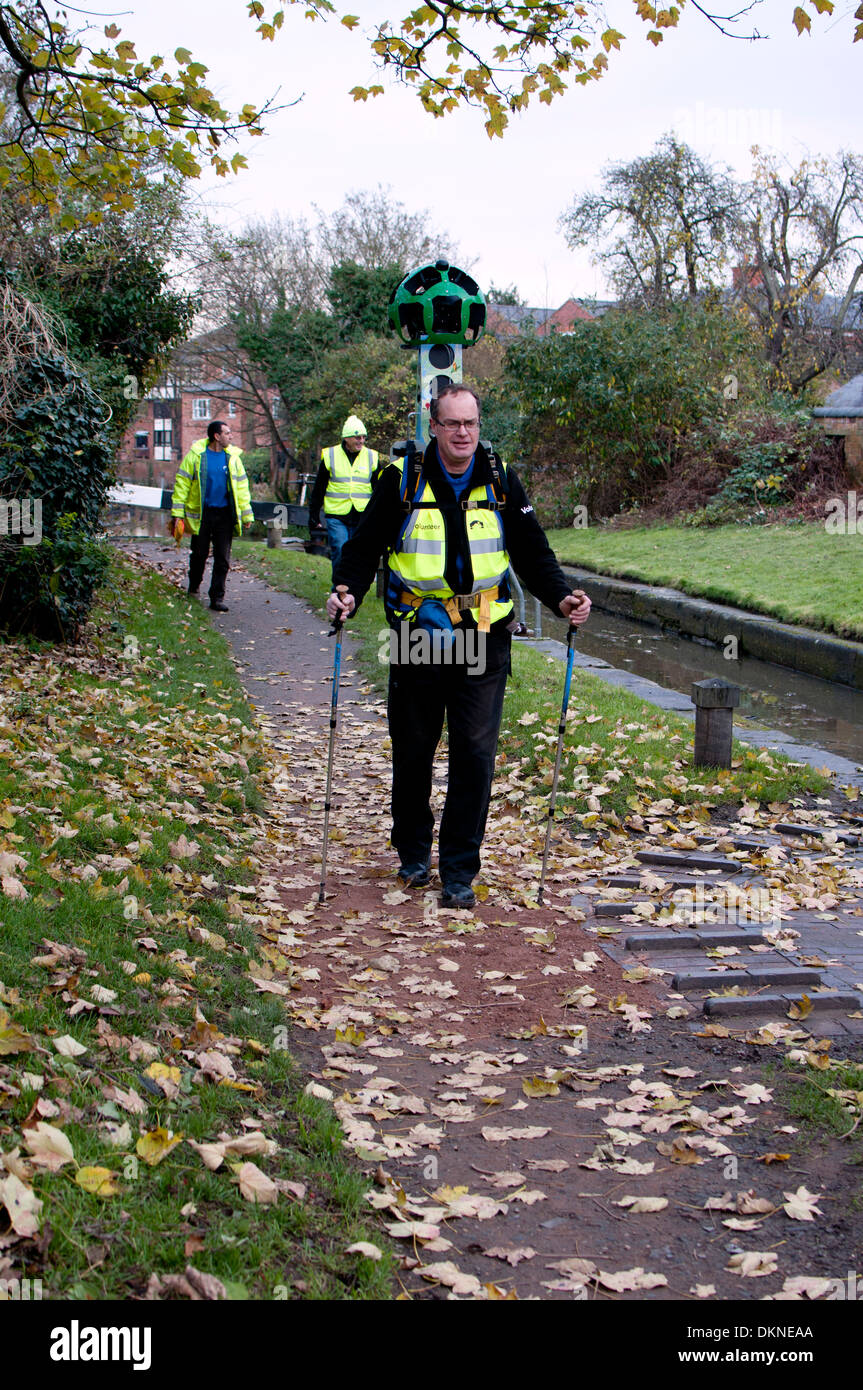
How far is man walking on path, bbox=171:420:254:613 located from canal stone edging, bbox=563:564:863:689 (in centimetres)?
631

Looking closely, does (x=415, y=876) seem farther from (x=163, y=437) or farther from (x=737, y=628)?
(x=163, y=437)

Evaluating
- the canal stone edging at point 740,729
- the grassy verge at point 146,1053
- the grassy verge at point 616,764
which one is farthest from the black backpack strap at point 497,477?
the canal stone edging at point 740,729

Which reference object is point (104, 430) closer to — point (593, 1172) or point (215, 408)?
point (593, 1172)

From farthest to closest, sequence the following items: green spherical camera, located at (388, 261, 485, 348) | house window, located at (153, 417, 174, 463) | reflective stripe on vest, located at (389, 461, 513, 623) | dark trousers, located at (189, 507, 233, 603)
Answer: house window, located at (153, 417, 174, 463) < dark trousers, located at (189, 507, 233, 603) < green spherical camera, located at (388, 261, 485, 348) < reflective stripe on vest, located at (389, 461, 513, 623)

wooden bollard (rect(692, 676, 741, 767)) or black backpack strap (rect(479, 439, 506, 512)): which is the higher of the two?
black backpack strap (rect(479, 439, 506, 512))

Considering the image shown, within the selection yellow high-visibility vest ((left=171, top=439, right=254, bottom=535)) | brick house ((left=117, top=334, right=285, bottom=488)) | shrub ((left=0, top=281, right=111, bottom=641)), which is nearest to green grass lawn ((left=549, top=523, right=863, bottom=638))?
yellow high-visibility vest ((left=171, top=439, right=254, bottom=535))

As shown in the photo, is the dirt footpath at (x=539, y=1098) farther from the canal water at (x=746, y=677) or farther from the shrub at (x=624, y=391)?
the shrub at (x=624, y=391)

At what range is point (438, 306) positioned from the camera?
27.2ft

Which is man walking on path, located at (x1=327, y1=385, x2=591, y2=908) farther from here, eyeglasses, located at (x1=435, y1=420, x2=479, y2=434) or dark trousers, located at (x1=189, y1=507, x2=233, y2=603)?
dark trousers, located at (x1=189, y1=507, x2=233, y2=603)

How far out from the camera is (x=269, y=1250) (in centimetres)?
297

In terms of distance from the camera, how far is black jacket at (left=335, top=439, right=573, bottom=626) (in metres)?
5.62

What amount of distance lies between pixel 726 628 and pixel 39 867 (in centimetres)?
1236

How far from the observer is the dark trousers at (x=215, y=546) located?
14.4 metres

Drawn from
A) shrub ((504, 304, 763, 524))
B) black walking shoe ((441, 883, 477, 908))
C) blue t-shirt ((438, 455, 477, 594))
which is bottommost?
black walking shoe ((441, 883, 477, 908))
